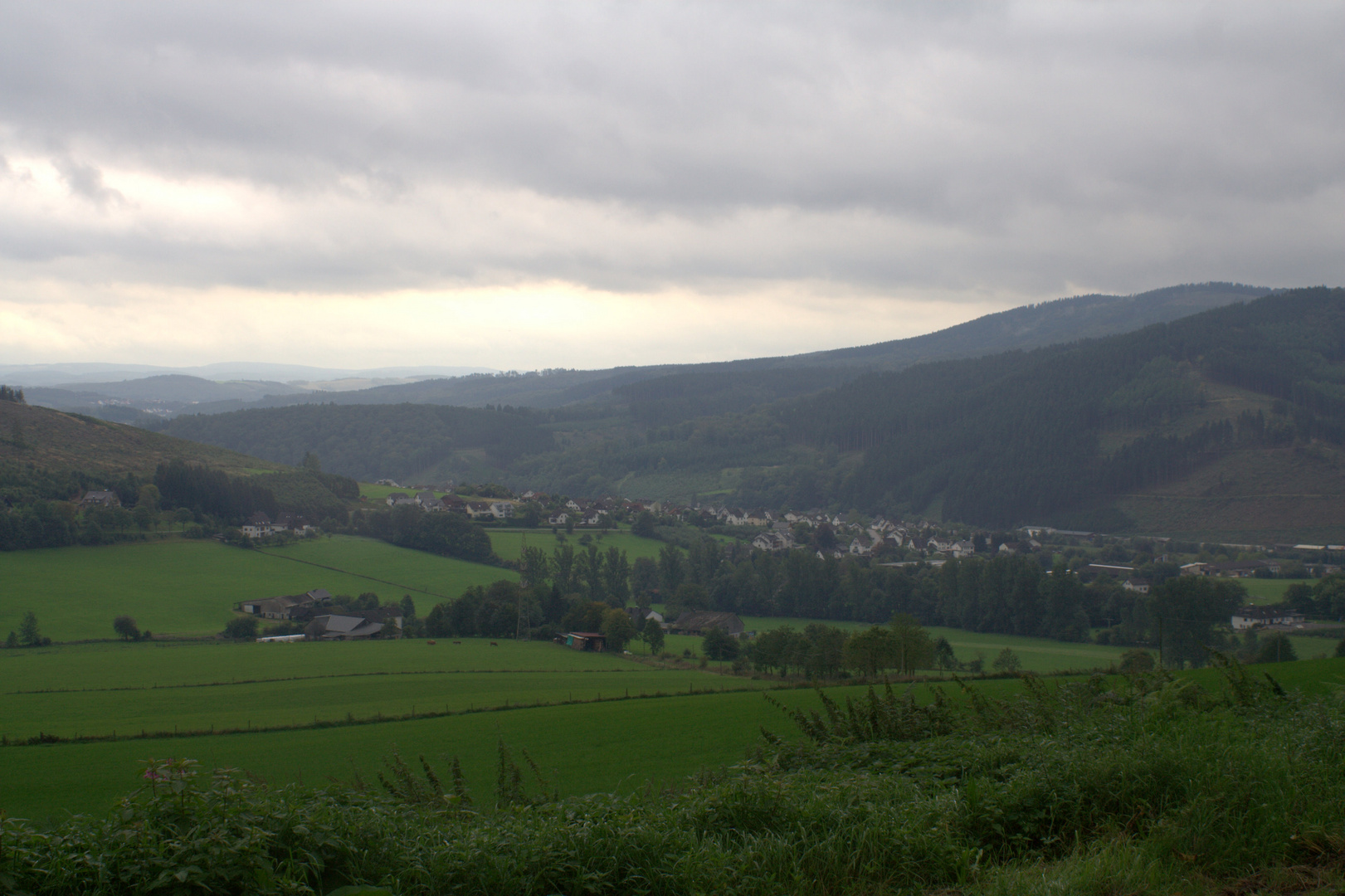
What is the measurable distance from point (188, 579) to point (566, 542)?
104 ft

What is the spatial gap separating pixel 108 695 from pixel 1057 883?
3331 centimetres

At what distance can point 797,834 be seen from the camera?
17.3 feet

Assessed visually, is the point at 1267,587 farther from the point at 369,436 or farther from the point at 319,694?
the point at 369,436

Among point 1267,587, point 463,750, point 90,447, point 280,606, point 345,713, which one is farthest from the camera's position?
point 90,447

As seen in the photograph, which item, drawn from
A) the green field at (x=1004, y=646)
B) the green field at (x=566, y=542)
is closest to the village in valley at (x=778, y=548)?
the green field at (x=566, y=542)

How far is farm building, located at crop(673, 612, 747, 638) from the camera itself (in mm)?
56125

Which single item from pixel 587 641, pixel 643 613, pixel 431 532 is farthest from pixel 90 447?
pixel 587 641

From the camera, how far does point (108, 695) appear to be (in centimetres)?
2892

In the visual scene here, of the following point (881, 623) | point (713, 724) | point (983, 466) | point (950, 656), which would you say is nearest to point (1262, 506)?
point (983, 466)

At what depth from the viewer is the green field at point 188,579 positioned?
1827 inches

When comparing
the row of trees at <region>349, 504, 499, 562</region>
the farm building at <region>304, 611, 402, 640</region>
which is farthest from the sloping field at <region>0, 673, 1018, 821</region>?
the row of trees at <region>349, 504, 499, 562</region>

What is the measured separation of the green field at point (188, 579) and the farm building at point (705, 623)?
15174 mm

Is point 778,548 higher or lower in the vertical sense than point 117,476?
lower

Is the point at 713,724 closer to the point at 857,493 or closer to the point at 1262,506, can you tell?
the point at 1262,506
